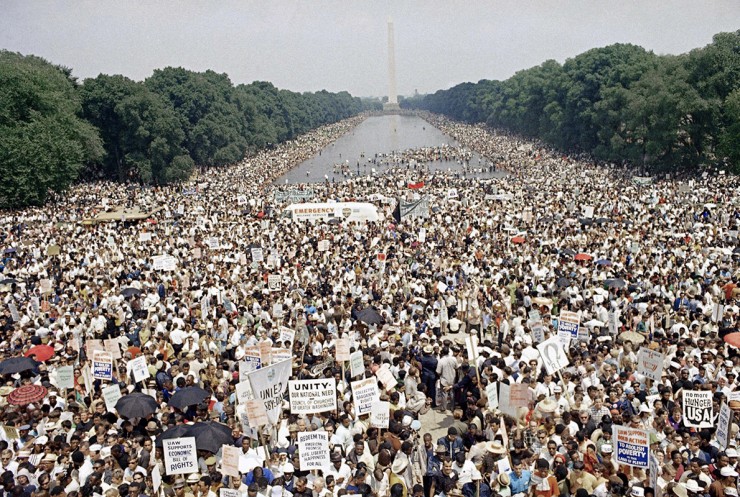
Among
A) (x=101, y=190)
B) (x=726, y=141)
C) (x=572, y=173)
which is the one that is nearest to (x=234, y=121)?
(x=101, y=190)

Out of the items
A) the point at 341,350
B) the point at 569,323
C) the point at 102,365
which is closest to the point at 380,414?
the point at 341,350

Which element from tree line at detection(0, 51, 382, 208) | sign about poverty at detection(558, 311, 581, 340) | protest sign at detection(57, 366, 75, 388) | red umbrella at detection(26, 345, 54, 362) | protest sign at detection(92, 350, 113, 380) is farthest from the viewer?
tree line at detection(0, 51, 382, 208)

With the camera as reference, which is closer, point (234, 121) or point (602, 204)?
point (602, 204)

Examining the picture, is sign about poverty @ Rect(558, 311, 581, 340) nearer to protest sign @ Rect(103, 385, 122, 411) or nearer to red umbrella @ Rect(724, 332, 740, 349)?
red umbrella @ Rect(724, 332, 740, 349)

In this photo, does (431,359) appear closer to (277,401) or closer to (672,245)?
(277,401)

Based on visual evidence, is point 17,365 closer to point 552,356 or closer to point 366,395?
point 366,395

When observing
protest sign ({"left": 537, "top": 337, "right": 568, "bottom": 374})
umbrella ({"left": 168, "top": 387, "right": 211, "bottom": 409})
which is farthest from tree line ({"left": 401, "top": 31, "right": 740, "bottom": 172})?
umbrella ({"left": 168, "top": 387, "right": 211, "bottom": 409})
